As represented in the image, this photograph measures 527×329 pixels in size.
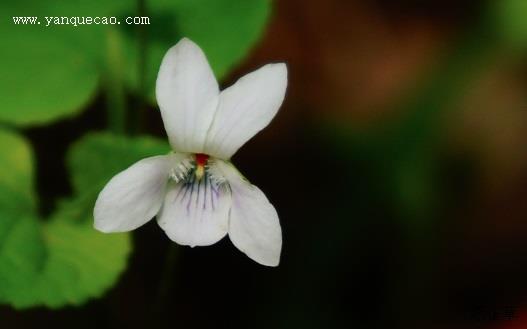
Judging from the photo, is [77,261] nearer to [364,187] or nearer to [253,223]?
[253,223]

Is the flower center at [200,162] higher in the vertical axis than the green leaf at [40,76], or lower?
lower

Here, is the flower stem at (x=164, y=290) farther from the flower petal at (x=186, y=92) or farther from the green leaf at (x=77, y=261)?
the flower petal at (x=186, y=92)

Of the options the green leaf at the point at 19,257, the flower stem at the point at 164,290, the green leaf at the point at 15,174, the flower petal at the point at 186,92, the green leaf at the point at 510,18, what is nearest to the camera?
the flower petal at the point at 186,92

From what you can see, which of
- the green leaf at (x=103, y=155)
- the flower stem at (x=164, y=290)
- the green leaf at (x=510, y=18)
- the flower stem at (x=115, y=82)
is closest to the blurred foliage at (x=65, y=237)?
the green leaf at (x=103, y=155)

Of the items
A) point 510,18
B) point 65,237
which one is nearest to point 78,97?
point 65,237

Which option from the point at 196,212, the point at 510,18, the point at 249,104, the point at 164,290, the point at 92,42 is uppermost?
the point at 510,18

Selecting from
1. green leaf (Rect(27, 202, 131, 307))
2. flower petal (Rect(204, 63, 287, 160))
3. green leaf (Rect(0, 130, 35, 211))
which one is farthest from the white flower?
green leaf (Rect(0, 130, 35, 211))
